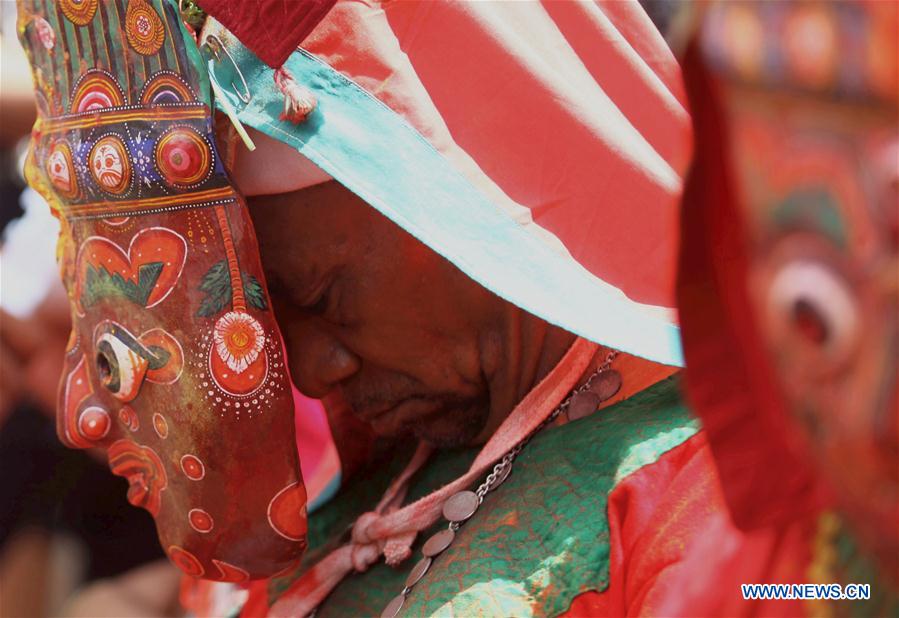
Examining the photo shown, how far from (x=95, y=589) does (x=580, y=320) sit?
1780mm

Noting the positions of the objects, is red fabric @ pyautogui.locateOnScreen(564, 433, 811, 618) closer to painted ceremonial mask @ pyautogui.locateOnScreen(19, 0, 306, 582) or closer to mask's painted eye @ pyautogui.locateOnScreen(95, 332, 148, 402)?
painted ceremonial mask @ pyautogui.locateOnScreen(19, 0, 306, 582)

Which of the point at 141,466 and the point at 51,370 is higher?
the point at 141,466

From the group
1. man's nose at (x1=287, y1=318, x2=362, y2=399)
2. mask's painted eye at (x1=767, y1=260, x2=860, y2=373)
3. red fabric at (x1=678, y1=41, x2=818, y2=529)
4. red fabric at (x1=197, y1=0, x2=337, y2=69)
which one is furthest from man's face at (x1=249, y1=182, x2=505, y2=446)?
mask's painted eye at (x1=767, y1=260, x2=860, y2=373)

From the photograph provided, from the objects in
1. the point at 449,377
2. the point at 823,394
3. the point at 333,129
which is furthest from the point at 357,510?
the point at 823,394

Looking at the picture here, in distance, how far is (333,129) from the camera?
114 cm

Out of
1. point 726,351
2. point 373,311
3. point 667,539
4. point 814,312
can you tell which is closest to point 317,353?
point 373,311

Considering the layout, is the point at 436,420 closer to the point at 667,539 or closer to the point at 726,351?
the point at 667,539

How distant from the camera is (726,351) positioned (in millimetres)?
625

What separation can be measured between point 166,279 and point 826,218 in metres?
0.83

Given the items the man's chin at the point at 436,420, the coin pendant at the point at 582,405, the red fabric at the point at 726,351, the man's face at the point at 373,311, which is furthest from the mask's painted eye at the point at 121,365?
the red fabric at the point at 726,351

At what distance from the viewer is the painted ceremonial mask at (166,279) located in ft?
3.84

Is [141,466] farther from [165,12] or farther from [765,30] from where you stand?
[765,30]

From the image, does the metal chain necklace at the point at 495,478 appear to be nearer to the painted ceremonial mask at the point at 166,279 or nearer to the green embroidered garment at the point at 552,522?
the green embroidered garment at the point at 552,522

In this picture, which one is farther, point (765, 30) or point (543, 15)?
point (543, 15)
